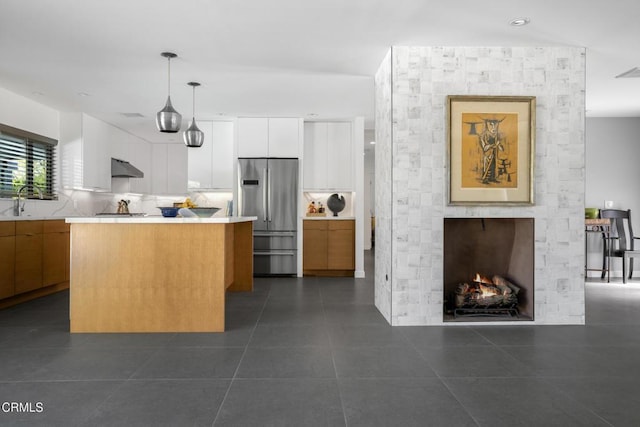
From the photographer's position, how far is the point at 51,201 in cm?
613

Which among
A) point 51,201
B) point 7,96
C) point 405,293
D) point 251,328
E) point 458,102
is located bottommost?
point 251,328

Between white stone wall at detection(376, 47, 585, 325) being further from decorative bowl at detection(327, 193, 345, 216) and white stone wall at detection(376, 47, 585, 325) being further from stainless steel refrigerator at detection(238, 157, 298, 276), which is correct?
decorative bowl at detection(327, 193, 345, 216)

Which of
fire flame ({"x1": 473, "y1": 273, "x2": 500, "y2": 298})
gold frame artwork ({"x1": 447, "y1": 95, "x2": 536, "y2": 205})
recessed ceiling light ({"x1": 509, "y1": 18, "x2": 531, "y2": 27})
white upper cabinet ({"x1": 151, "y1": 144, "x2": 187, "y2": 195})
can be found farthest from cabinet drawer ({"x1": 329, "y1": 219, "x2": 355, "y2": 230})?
recessed ceiling light ({"x1": 509, "y1": 18, "x2": 531, "y2": 27})

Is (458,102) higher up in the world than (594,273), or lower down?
higher up

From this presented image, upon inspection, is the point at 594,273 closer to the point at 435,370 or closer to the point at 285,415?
the point at 435,370

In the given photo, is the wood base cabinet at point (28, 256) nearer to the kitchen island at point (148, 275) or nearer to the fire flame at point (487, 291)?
the kitchen island at point (148, 275)

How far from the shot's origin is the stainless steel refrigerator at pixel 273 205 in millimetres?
6828

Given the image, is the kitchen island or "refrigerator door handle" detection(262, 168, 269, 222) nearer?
the kitchen island

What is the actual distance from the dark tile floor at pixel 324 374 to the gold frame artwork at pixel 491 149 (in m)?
1.17

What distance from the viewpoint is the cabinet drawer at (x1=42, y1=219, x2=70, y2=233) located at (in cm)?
527

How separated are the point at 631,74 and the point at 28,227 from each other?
6691 mm

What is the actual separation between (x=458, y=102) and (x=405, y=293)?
1.73 metres

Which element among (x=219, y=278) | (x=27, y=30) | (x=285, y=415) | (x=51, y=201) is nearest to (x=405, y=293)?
(x=219, y=278)

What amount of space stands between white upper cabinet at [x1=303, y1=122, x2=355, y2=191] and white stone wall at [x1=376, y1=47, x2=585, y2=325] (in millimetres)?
3140
